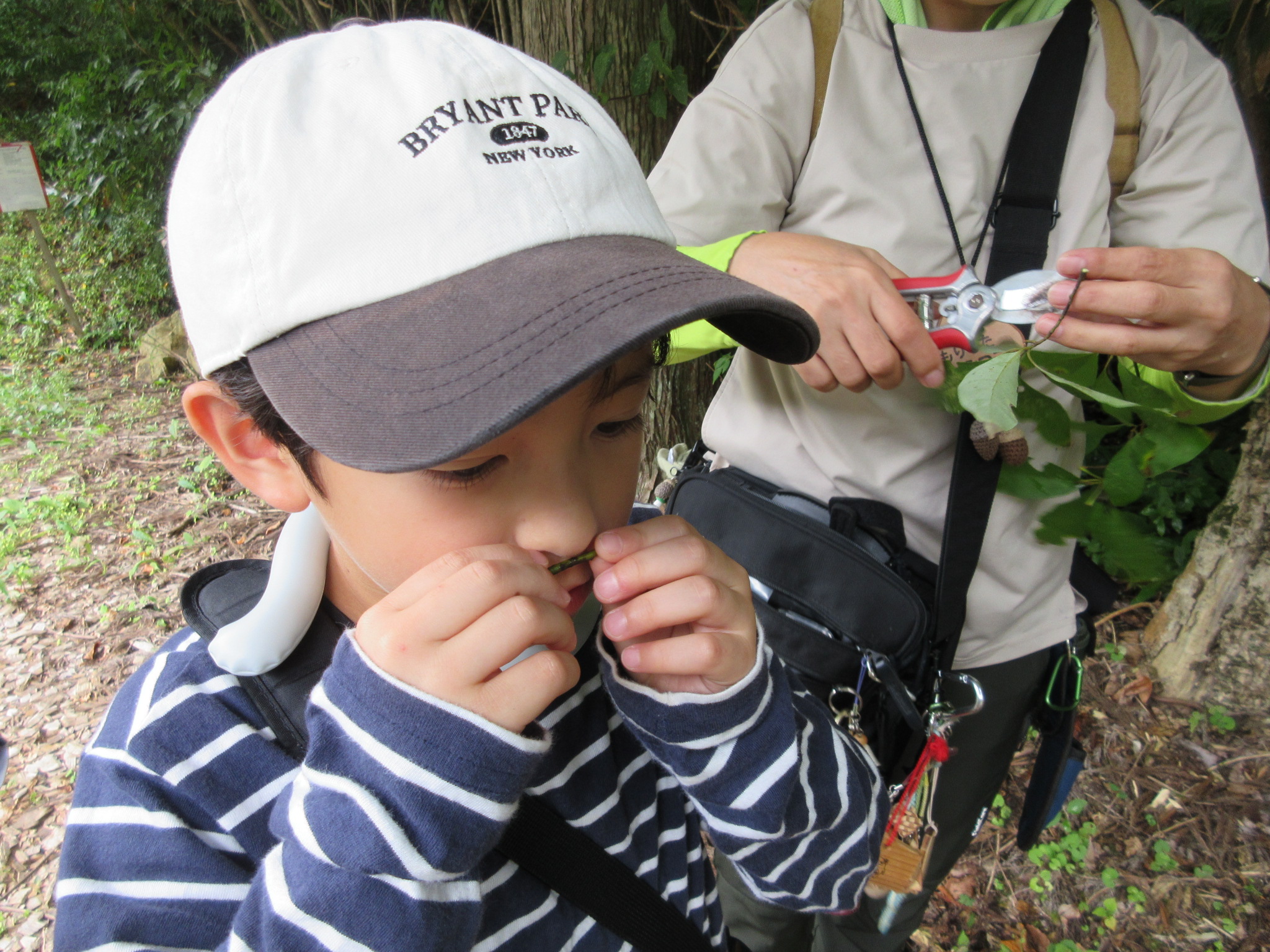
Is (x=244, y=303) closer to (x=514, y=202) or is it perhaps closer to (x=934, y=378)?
(x=514, y=202)

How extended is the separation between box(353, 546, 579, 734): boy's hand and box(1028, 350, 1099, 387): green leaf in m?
1.04

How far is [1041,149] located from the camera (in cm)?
132

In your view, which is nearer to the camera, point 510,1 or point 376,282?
point 376,282

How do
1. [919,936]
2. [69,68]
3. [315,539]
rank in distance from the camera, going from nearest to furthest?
[315,539]
[919,936]
[69,68]

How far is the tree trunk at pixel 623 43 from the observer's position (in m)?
2.54

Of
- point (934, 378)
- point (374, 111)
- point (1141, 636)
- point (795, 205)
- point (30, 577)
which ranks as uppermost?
point (374, 111)

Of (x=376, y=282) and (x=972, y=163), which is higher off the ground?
(x=376, y=282)

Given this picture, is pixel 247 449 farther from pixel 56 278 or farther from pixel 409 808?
pixel 56 278

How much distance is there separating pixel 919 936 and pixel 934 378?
2152 millimetres

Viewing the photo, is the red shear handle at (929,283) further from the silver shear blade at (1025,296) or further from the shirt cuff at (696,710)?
the shirt cuff at (696,710)

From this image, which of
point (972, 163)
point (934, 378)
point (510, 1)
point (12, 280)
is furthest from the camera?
point (12, 280)

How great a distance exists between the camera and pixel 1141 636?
10.7ft

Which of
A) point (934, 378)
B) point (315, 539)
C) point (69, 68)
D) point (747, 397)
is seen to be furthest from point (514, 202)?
point (69, 68)

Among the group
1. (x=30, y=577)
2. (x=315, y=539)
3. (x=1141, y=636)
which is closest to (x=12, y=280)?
(x=30, y=577)
